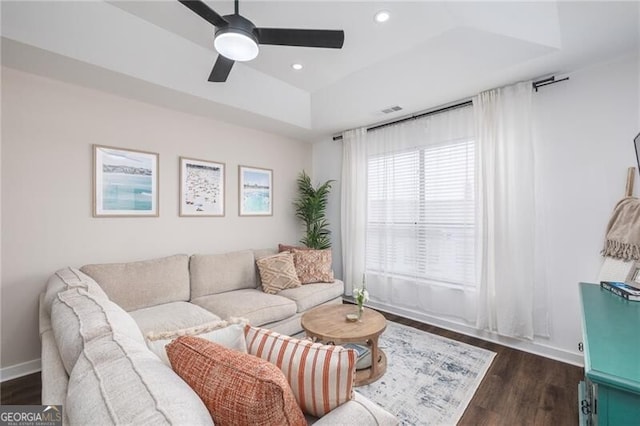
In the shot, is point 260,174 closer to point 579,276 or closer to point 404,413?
point 404,413

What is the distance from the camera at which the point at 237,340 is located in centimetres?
119

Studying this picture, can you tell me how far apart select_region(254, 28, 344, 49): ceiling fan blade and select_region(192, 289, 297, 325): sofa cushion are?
212 cm

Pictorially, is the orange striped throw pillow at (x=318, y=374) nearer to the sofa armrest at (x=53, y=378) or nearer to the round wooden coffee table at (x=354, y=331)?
the sofa armrest at (x=53, y=378)

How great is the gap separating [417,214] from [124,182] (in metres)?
3.15

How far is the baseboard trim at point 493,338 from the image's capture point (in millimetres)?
2486

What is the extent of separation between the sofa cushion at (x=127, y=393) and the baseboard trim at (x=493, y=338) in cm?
305

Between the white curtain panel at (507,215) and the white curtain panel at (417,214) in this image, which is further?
the white curtain panel at (417,214)

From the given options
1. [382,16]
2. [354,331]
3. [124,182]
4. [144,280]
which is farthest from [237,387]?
[124,182]

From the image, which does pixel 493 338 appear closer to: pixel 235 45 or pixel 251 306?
pixel 251 306

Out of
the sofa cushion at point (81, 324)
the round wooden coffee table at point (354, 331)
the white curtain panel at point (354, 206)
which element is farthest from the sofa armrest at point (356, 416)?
the white curtain panel at point (354, 206)

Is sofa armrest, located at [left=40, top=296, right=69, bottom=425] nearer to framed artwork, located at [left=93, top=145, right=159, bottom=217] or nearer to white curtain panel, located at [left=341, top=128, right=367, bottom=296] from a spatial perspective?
framed artwork, located at [left=93, top=145, right=159, bottom=217]

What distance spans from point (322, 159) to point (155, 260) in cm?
272

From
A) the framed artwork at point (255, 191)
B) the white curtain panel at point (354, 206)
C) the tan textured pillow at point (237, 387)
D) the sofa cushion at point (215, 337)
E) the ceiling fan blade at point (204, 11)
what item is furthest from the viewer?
the white curtain panel at point (354, 206)

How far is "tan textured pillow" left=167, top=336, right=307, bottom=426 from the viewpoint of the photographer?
2.47ft
